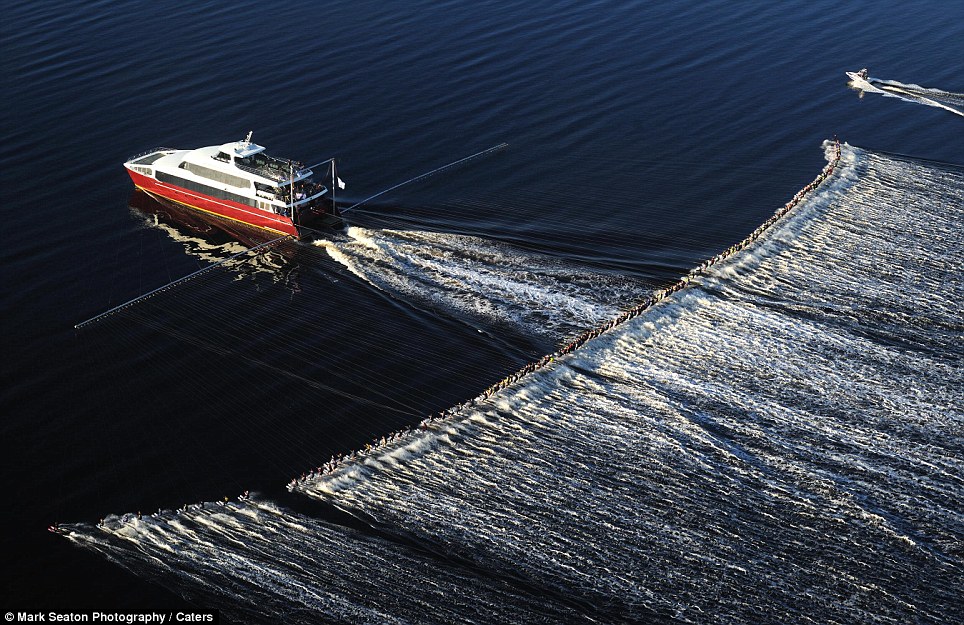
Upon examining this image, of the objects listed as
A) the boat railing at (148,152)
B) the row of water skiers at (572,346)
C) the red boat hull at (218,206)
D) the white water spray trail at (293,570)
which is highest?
the boat railing at (148,152)

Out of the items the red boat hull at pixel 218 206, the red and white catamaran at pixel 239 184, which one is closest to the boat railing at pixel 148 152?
the red and white catamaran at pixel 239 184

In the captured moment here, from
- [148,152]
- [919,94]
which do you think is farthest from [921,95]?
[148,152]

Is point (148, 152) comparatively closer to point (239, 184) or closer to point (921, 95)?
point (239, 184)

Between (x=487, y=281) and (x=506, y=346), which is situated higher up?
(x=487, y=281)

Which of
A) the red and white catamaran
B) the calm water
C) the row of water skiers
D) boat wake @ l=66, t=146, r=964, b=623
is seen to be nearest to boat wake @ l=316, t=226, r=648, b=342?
the calm water

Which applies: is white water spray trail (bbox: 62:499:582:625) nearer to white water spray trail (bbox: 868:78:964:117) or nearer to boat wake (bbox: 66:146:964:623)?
boat wake (bbox: 66:146:964:623)

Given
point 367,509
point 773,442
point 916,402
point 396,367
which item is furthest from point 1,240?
point 916,402

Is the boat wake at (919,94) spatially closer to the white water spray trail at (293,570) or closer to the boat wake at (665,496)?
the boat wake at (665,496)
